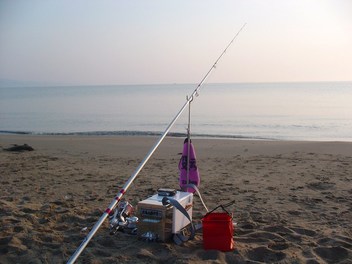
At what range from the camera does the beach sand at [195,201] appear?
3.82 m

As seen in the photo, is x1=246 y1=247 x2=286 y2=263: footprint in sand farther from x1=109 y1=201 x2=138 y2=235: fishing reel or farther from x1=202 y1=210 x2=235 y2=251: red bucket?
x1=109 y1=201 x2=138 y2=235: fishing reel

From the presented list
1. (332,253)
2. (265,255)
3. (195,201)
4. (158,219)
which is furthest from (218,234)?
(195,201)

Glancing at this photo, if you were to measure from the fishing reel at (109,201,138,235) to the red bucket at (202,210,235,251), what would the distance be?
2.78 feet

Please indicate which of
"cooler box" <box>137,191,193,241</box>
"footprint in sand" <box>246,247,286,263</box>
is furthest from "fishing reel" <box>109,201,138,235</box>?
"footprint in sand" <box>246,247,286,263</box>

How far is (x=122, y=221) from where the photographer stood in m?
4.49

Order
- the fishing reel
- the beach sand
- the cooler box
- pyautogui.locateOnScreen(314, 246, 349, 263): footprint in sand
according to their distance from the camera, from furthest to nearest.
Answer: the fishing reel < the cooler box < the beach sand < pyautogui.locateOnScreen(314, 246, 349, 263): footprint in sand

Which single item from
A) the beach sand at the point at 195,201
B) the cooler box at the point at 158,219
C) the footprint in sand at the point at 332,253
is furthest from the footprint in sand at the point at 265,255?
the cooler box at the point at 158,219

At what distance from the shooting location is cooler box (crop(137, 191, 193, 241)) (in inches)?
157

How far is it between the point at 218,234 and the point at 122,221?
120 centimetres

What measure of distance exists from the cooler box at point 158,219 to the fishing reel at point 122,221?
27 cm

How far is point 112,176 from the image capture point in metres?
7.80

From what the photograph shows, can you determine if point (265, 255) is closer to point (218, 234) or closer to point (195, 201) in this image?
point (218, 234)

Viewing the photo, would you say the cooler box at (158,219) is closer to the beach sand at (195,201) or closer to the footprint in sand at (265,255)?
the beach sand at (195,201)

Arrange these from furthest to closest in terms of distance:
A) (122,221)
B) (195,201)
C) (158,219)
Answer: (195,201) < (122,221) < (158,219)
